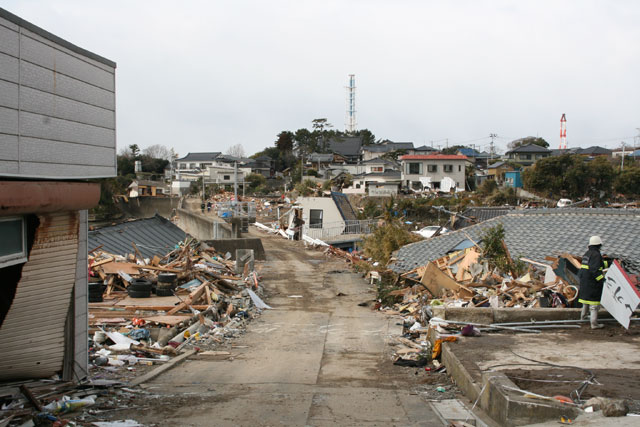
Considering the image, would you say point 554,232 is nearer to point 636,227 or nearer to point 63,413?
point 636,227

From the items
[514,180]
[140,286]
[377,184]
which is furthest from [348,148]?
[140,286]

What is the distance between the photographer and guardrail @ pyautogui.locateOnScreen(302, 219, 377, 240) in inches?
1548

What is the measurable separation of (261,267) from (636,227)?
15491mm

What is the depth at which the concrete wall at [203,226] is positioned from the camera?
3349 centimetres

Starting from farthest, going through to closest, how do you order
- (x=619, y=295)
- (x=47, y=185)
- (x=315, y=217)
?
(x=315, y=217)
(x=619, y=295)
(x=47, y=185)

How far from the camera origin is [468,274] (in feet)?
50.0

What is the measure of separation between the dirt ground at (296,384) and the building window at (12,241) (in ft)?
5.70

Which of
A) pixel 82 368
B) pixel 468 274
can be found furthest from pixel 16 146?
pixel 468 274

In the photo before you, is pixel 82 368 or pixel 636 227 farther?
pixel 636 227

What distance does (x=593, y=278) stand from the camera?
28.8ft

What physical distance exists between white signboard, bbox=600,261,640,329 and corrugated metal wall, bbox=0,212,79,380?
769 cm

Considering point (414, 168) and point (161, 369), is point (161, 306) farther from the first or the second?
point (414, 168)

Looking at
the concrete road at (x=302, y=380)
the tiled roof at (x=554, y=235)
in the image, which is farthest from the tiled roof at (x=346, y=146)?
the concrete road at (x=302, y=380)

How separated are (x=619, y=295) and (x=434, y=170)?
194 ft
